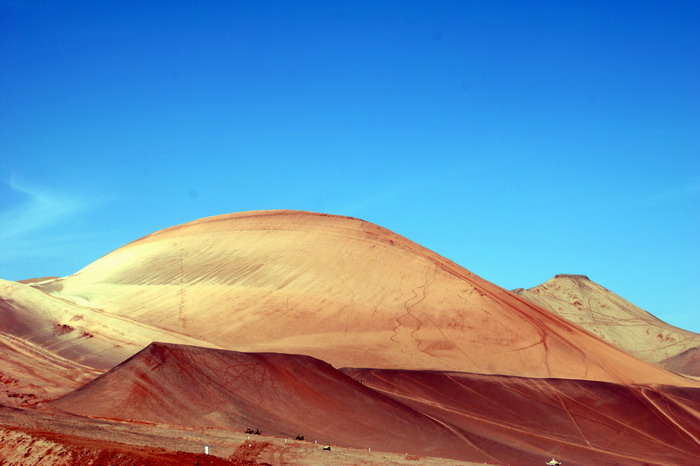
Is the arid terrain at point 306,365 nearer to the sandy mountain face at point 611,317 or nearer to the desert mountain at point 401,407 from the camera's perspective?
the desert mountain at point 401,407

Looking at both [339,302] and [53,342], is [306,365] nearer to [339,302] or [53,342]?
[53,342]

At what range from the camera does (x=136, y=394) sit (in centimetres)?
3975

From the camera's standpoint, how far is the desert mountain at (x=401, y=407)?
4028 cm

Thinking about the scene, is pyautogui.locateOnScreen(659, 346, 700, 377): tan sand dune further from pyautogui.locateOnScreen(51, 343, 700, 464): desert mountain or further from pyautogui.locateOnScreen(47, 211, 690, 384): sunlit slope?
pyautogui.locateOnScreen(51, 343, 700, 464): desert mountain

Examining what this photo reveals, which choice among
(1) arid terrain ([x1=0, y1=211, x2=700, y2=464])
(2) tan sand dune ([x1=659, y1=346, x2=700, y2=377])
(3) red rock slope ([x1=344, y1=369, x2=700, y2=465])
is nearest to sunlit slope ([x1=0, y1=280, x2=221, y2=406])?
(1) arid terrain ([x1=0, y1=211, x2=700, y2=464])

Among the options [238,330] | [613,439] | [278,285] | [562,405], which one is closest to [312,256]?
[278,285]

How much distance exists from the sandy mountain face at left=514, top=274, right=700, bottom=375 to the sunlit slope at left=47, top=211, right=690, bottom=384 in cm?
8429

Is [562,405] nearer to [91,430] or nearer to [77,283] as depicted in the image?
[91,430]

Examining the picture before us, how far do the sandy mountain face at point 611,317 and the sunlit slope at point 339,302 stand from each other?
84.3 meters

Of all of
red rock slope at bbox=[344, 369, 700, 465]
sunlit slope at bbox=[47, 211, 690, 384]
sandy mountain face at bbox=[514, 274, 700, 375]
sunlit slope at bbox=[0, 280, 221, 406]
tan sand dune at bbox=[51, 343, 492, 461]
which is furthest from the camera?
sandy mountain face at bbox=[514, 274, 700, 375]

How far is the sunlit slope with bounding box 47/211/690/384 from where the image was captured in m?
66.0

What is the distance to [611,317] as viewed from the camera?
168 m

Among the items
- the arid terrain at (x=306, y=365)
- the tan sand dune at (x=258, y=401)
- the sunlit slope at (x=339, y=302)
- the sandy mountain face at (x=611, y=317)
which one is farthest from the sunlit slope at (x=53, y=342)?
the sandy mountain face at (x=611, y=317)

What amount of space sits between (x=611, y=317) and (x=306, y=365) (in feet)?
429
